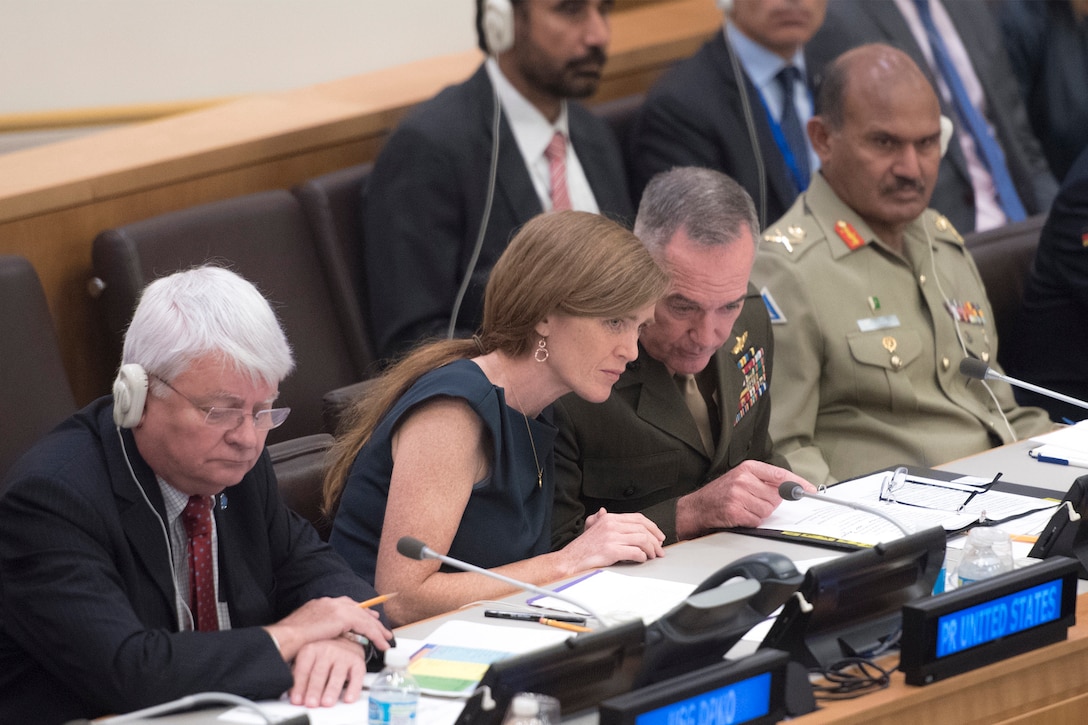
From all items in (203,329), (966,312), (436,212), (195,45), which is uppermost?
(195,45)

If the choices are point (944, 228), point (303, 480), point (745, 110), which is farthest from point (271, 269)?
point (944, 228)

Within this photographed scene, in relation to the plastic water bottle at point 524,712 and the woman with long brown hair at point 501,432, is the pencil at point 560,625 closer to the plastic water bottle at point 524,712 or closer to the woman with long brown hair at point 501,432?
the woman with long brown hair at point 501,432

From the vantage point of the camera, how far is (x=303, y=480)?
8.10ft

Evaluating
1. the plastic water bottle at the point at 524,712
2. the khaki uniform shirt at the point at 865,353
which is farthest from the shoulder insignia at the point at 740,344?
the plastic water bottle at the point at 524,712

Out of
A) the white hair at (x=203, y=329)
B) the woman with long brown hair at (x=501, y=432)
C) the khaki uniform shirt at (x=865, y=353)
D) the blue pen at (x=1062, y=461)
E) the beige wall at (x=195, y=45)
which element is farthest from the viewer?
the beige wall at (x=195, y=45)

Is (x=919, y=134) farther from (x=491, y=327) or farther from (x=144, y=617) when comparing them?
(x=144, y=617)

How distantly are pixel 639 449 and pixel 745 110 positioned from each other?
5.59 feet

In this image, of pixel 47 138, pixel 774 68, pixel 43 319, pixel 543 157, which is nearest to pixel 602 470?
pixel 43 319

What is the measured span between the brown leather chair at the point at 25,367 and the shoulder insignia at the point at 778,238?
4.82 ft

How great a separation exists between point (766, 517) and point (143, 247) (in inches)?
57.1

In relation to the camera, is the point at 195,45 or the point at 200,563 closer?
the point at 200,563

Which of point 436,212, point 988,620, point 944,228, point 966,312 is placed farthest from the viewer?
point 436,212

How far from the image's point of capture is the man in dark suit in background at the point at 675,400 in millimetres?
2553

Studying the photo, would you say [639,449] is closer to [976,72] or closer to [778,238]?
[778,238]
